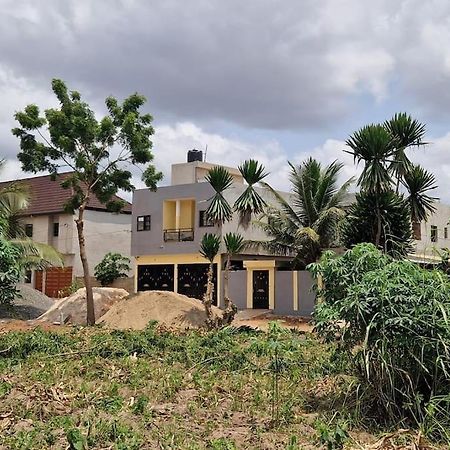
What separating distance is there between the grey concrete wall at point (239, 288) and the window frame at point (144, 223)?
21.7 feet

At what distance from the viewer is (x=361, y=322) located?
290 inches

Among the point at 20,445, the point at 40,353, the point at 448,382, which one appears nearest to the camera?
the point at 20,445

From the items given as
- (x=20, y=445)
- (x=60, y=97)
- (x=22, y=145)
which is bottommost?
(x=20, y=445)

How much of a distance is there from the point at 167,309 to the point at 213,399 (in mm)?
12126

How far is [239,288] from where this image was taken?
3098cm

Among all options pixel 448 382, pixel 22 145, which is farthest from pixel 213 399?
pixel 22 145

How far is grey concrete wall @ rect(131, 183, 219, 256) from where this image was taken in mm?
33656

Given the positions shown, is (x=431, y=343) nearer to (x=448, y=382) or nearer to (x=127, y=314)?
(x=448, y=382)

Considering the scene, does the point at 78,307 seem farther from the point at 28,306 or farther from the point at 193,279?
the point at 193,279

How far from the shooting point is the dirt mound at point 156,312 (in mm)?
Result: 20000

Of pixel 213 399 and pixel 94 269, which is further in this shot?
pixel 94 269

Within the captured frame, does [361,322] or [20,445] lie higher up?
[361,322]

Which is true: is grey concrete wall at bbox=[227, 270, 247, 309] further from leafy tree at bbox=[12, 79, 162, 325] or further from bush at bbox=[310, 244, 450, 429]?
bush at bbox=[310, 244, 450, 429]

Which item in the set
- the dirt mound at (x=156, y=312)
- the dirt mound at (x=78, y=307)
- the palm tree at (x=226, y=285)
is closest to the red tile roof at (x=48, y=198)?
the dirt mound at (x=78, y=307)
